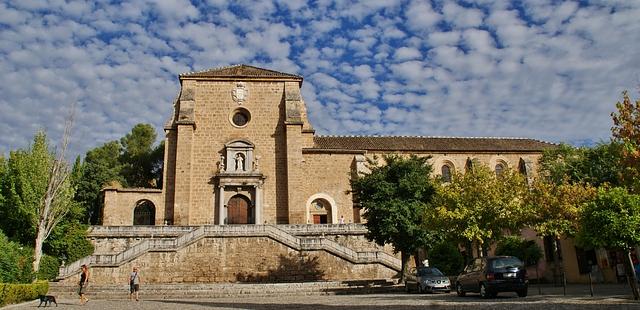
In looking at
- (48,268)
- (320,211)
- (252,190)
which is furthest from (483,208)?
(48,268)

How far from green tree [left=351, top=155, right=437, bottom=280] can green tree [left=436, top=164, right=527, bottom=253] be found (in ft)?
6.39

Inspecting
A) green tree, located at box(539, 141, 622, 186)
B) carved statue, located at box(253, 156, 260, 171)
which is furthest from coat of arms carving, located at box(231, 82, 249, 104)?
green tree, located at box(539, 141, 622, 186)

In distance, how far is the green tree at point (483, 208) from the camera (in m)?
19.2

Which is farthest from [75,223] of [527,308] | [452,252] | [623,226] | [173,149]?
[623,226]

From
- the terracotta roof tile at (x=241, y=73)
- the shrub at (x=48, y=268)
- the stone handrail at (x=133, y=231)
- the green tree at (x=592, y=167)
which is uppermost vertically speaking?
the terracotta roof tile at (x=241, y=73)

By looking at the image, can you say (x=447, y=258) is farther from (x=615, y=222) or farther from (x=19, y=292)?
(x=19, y=292)

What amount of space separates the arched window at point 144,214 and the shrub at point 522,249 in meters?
22.3

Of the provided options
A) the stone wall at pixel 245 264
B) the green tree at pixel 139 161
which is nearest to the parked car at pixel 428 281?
the stone wall at pixel 245 264

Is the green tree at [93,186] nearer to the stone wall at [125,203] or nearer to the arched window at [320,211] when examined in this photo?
the stone wall at [125,203]

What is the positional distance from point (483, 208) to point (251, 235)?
12.3 metres

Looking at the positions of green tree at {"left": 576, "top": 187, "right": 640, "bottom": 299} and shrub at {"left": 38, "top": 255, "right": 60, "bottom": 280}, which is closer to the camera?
green tree at {"left": 576, "top": 187, "right": 640, "bottom": 299}

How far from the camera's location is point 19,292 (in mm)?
16938

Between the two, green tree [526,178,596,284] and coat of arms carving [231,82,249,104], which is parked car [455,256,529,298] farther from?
coat of arms carving [231,82,249,104]

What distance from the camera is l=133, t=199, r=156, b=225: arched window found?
3312 cm
